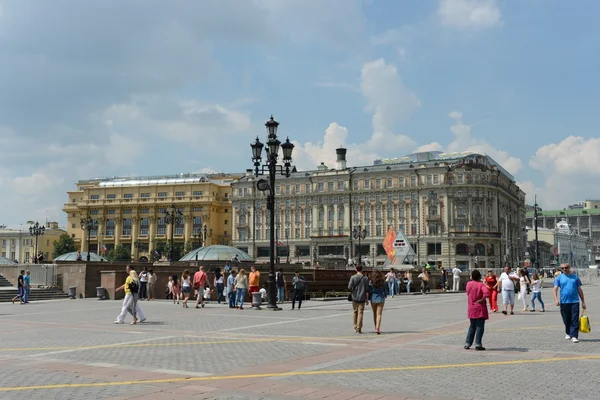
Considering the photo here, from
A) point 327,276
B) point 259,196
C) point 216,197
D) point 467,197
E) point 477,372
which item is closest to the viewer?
point 477,372

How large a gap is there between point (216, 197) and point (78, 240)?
3301 cm

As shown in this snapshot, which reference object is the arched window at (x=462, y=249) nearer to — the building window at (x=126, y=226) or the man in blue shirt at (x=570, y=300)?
the building window at (x=126, y=226)

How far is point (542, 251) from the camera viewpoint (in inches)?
5925

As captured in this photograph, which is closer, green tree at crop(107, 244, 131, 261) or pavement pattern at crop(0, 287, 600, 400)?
pavement pattern at crop(0, 287, 600, 400)

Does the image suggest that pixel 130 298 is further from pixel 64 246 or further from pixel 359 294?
pixel 64 246

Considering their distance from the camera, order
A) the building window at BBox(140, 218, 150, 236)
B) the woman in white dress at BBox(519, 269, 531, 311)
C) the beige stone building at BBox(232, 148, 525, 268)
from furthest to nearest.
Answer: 1. the building window at BBox(140, 218, 150, 236)
2. the beige stone building at BBox(232, 148, 525, 268)
3. the woman in white dress at BBox(519, 269, 531, 311)

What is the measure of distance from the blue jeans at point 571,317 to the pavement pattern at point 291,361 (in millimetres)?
287

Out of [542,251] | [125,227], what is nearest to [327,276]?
[125,227]

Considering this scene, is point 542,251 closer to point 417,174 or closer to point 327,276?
point 417,174

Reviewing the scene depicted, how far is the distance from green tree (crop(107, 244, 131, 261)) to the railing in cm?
8217

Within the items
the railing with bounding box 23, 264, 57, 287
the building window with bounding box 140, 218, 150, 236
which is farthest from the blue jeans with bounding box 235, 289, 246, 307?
the building window with bounding box 140, 218, 150, 236

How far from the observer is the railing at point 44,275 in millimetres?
36656

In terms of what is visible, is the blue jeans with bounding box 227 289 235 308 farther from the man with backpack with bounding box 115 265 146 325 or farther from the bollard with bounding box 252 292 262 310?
the man with backpack with bounding box 115 265 146 325

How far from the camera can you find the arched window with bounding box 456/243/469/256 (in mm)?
98188
